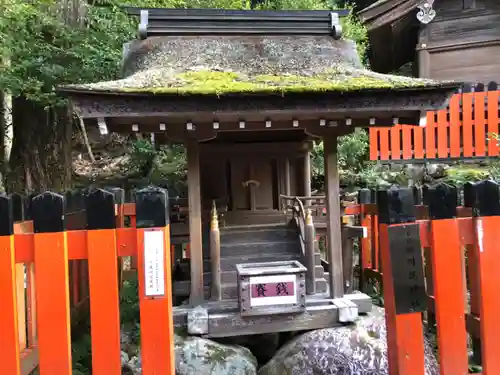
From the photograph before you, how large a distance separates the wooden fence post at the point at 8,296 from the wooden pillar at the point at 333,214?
163 inches

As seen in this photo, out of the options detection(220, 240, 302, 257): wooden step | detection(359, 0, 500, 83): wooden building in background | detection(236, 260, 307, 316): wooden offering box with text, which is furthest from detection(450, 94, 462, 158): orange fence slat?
detection(236, 260, 307, 316): wooden offering box with text

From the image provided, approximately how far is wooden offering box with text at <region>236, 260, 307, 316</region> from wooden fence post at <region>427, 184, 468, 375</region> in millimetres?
2270

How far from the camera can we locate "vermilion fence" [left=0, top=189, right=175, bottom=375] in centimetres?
263

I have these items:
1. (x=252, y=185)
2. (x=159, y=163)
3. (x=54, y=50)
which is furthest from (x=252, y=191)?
(x=159, y=163)

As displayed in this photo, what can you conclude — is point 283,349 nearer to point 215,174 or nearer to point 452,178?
point 215,174

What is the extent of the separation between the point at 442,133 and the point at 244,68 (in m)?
6.25

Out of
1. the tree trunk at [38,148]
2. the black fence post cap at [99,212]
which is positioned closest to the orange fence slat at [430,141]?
the black fence post cap at [99,212]

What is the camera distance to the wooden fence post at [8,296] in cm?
261

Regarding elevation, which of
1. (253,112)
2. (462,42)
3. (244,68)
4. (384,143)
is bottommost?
(253,112)

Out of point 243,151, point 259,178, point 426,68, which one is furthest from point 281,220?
point 426,68

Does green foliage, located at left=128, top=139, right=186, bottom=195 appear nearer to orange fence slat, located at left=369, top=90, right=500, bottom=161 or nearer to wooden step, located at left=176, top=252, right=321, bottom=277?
orange fence slat, located at left=369, top=90, right=500, bottom=161

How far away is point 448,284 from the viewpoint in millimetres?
2965

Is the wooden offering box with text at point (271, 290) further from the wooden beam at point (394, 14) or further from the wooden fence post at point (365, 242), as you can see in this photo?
the wooden beam at point (394, 14)

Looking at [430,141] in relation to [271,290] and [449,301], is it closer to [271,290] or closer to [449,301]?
[271,290]
